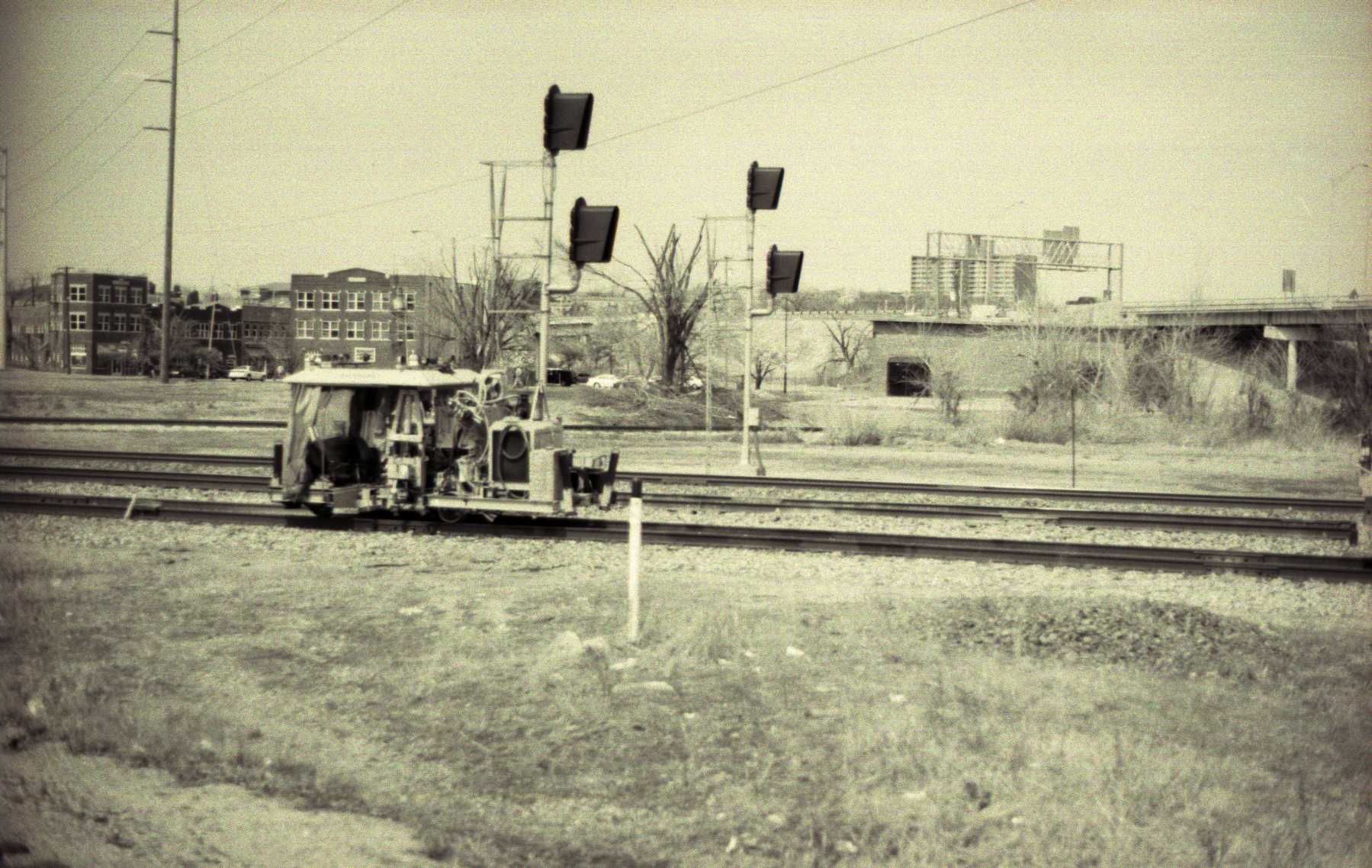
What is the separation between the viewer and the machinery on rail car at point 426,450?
13.3 meters

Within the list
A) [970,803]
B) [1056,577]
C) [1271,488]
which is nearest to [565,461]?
[1056,577]

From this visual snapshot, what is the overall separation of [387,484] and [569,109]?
16.1 feet

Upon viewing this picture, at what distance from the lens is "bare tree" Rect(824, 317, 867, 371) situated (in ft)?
320

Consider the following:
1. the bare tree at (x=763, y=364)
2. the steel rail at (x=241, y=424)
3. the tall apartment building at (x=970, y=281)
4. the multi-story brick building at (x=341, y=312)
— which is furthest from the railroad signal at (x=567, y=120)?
the multi-story brick building at (x=341, y=312)

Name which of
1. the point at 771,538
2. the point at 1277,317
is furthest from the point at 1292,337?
the point at 771,538

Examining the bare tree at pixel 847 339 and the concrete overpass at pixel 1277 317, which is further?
the bare tree at pixel 847 339

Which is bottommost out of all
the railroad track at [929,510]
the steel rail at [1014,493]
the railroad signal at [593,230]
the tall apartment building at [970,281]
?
the railroad track at [929,510]

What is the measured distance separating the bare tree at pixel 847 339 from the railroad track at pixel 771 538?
82813 mm

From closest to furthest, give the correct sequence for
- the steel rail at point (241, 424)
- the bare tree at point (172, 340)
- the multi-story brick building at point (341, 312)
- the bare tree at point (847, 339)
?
1. the steel rail at point (241, 424)
2. the bare tree at point (172, 340)
3. the bare tree at point (847, 339)
4. the multi-story brick building at point (341, 312)

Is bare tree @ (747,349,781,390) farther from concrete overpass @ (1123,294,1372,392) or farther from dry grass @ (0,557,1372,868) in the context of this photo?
dry grass @ (0,557,1372,868)

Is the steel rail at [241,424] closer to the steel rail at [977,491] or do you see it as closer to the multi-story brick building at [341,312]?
the steel rail at [977,491]

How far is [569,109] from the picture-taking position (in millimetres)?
13094

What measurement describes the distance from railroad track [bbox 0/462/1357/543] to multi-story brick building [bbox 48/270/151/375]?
2114 centimetres

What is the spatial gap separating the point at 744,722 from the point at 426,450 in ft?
26.0
